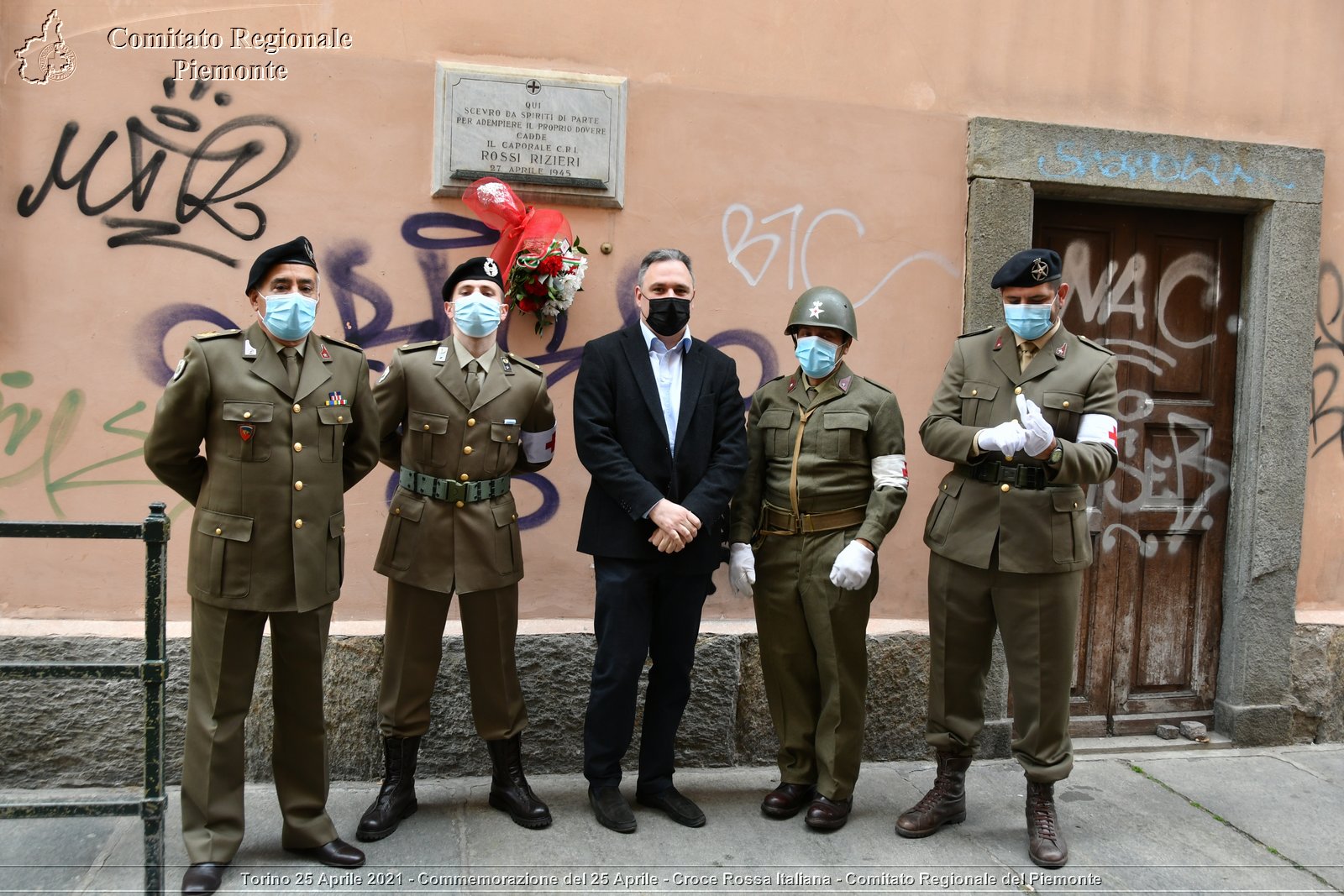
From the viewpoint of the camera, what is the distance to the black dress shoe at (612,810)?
145 inches

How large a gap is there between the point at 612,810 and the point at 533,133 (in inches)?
101

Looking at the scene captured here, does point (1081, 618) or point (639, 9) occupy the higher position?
point (639, 9)

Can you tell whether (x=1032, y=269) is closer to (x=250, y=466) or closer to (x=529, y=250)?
(x=529, y=250)

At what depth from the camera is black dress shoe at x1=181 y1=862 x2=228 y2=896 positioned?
3.12 metres

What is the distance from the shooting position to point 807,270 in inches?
178

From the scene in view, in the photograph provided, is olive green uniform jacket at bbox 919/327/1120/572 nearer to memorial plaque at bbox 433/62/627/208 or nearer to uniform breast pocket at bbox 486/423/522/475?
uniform breast pocket at bbox 486/423/522/475

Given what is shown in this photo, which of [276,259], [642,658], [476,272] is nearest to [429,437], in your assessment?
[476,272]

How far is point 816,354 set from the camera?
375 cm

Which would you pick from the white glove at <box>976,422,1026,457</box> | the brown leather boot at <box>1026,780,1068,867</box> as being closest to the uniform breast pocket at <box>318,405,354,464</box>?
the white glove at <box>976,422,1026,457</box>

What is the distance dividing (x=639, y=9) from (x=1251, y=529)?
3.53 metres

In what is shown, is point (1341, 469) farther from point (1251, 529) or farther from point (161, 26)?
point (161, 26)

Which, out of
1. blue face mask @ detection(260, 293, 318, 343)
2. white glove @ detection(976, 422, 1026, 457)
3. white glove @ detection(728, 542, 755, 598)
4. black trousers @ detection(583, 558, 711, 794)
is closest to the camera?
blue face mask @ detection(260, 293, 318, 343)

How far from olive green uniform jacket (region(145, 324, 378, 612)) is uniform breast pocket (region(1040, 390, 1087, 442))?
2.33 metres

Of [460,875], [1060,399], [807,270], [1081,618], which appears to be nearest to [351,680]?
[460,875]
